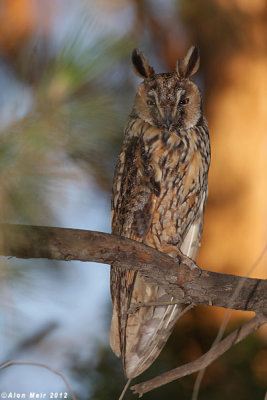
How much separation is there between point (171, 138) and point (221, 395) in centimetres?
107

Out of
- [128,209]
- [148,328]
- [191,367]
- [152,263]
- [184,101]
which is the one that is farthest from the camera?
[148,328]

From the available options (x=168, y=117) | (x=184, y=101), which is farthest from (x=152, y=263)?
(x=184, y=101)

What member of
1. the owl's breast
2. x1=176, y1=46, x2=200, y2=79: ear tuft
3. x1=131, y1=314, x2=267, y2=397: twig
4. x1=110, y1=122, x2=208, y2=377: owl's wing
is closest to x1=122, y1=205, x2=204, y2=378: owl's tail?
x1=110, y1=122, x2=208, y2=377: owl's wing

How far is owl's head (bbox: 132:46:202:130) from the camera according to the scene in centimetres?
170

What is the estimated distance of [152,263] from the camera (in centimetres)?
137

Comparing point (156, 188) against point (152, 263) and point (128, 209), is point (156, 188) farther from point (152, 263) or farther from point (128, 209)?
point (152, 263)

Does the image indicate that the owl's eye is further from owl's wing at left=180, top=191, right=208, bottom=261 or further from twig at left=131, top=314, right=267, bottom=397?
twig at left=131, top=314, right=267, bottom=397

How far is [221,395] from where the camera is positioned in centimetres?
196

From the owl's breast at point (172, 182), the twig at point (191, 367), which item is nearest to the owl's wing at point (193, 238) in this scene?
the owl's breast at point (172, 182)

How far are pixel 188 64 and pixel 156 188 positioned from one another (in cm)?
51

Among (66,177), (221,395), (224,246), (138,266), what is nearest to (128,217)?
(138,266)

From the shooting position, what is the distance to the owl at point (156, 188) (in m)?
1.67

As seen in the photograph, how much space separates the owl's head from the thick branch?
0.51 meters

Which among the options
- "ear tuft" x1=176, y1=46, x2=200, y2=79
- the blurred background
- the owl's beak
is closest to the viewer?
the blurred background
